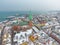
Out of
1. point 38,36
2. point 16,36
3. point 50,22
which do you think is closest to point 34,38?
point 38,36

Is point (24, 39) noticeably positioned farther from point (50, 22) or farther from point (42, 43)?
point (50, 22)

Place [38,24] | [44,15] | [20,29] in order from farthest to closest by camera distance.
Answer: [44,15] → [38,24] → [20,29]

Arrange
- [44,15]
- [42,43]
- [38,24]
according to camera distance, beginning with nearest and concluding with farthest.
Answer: [42,43], [38,24], [44,15]

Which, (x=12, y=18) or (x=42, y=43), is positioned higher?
(x=12, y=18)

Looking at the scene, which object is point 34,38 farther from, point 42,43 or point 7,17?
point 7,17

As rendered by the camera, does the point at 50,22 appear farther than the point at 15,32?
Yes

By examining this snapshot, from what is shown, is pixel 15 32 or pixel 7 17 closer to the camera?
pixel 15 32

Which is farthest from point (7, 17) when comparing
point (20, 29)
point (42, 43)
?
point (42, 43)

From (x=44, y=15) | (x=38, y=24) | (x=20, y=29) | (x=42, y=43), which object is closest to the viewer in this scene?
(x=42, y=43)

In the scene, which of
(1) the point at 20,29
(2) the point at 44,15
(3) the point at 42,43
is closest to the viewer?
(3) the point at 42,43
